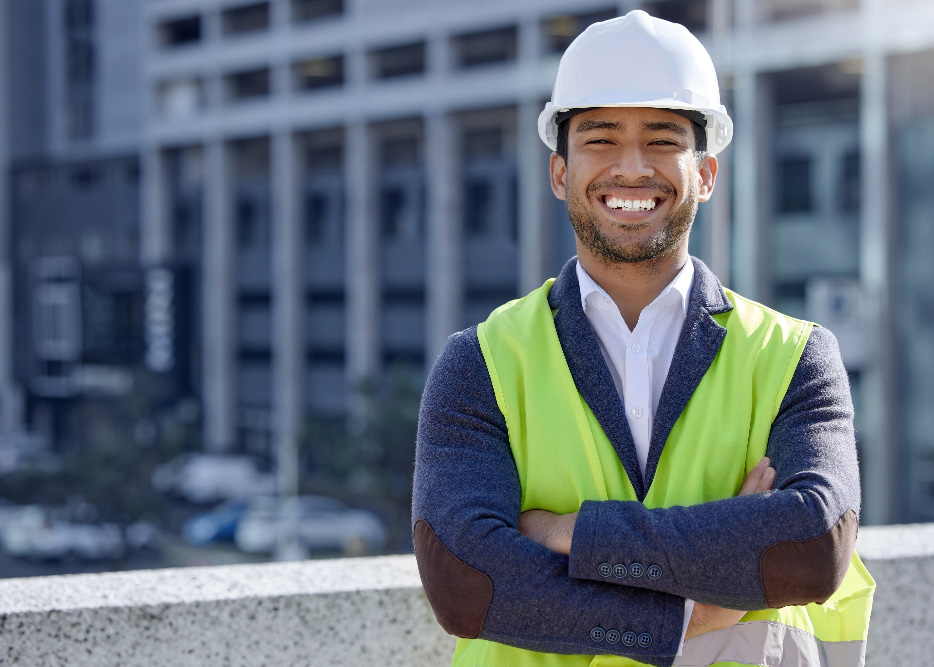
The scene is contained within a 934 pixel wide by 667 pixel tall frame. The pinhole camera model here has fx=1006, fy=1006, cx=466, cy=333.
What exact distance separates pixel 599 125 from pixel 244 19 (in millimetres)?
38507

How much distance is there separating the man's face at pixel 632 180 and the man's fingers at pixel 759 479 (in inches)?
14.9

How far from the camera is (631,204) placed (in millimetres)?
1635

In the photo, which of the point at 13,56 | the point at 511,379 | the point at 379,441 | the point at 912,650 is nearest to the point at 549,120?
the point at 511,379

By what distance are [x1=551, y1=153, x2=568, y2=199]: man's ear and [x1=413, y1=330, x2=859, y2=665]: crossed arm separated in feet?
1.39

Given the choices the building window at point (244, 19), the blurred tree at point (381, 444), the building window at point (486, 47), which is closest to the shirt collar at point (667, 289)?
the blurred tree at point (381, 444)

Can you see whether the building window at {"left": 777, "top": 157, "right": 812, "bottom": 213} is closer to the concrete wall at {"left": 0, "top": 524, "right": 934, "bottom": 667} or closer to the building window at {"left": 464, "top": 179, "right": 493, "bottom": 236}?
the building window at {"left": 464, "top": 179, "right": 493, "bottom": 236}

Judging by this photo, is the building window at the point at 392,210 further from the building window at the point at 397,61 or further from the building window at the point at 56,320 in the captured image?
the building window at the point at 56,320

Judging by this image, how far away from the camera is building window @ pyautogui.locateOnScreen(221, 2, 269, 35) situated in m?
37.0

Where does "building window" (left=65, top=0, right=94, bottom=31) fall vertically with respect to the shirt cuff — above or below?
above

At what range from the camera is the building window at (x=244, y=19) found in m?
37.0

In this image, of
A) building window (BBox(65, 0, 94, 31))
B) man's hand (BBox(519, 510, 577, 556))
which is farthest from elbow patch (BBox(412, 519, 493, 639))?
building window (BBox(65, 0, 94, 31))

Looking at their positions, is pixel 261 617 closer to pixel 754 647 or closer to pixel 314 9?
pixel 754 647

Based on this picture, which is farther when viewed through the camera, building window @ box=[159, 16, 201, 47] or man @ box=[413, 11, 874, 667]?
building window @ box=[159, 16, 201, 47]

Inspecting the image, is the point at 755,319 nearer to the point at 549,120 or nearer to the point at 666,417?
the point at 666,417
